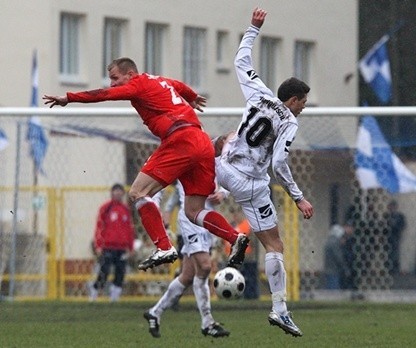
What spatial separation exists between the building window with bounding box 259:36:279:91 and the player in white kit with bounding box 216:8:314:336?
94.2ft

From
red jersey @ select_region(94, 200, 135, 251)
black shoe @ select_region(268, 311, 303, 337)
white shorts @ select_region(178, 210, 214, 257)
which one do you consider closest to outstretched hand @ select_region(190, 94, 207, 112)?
white shorts @ select_region(178, 210, 214, 257)

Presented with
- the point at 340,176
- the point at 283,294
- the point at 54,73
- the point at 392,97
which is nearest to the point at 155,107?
the point at 283,294

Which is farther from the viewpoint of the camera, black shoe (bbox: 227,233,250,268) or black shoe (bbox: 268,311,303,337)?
black shoe (bbox: 227,233,250,268)

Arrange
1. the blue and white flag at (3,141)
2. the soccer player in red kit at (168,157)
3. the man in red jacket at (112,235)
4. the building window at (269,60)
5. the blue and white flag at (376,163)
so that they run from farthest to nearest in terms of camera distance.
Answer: the building window at (269,60), the man in red jacket at (112,235), the blue and white flag at (376,163), the blue and white flag at (3,141), the soccer player in red kit at (168,157)

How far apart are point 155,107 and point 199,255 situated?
2.67 m

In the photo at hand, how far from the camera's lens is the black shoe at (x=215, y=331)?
16.6 m

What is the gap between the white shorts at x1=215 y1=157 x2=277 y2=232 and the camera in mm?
15336

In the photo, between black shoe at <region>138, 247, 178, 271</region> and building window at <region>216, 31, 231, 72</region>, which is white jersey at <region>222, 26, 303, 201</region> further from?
building window at <region>216, 31, 231, 72</region>

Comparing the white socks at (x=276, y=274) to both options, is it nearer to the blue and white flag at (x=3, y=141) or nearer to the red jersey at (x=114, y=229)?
the blue and white flag at (x=3, y=141)

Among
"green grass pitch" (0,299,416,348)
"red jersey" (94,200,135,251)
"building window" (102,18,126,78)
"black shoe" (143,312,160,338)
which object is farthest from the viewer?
"building window" (102,18,126,78)

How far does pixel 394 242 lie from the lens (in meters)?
25.0

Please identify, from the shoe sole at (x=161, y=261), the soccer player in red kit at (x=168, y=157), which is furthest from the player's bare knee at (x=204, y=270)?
the shoe sole at (x=161, y=261)

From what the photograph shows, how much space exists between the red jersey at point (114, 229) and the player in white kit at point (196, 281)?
734 cm

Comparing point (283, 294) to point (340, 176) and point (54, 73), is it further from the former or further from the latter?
point (54, 73)
